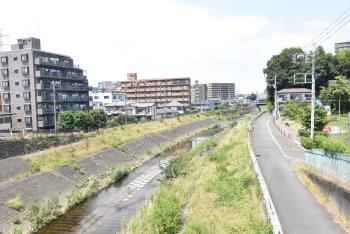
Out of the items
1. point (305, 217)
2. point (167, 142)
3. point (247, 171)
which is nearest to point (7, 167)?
point (247, 171)

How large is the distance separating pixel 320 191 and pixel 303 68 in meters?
91.1

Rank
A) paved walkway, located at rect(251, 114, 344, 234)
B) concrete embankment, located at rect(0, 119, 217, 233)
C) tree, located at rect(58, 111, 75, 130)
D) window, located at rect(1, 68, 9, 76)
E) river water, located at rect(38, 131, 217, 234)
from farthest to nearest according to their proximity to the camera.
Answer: window, located at rect(1, 68, 9, 76) → tree, located at rect(58, 111, 75, 130) → concrete embankment, located at rect(0, 119, 217, 233) → river water, located at rect(38, 131, 217, 234) → paved walkway, located at rect(251, 114, 344, 234)

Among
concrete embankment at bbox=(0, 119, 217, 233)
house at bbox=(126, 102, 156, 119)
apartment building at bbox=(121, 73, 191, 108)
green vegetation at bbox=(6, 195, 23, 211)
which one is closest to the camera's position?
green vegetation at bbox=(6, 195, 23, 211)

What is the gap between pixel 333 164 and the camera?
81.7 ft

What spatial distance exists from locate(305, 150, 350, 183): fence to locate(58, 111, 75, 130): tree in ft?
173

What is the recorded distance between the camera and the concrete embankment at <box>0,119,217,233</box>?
2984cm

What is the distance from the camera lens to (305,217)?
19641 millimetres

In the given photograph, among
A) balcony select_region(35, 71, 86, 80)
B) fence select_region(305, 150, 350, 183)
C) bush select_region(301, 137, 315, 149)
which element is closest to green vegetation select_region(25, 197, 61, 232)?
fence select_region(305, 150, 350, 183)

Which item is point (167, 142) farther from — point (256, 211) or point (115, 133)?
point (256, 211)

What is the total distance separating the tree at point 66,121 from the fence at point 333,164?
173 feet

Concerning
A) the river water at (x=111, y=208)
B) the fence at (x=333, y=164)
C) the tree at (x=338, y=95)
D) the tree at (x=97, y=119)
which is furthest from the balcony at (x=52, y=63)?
the fence at (x=333, y=164)

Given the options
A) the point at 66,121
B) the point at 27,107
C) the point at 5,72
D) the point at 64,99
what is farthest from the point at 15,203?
the point at 64,99

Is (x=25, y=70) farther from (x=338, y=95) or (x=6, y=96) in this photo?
(x=338, y=95)

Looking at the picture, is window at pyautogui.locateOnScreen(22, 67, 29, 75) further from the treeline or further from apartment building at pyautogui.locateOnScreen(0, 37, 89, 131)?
the treeline
